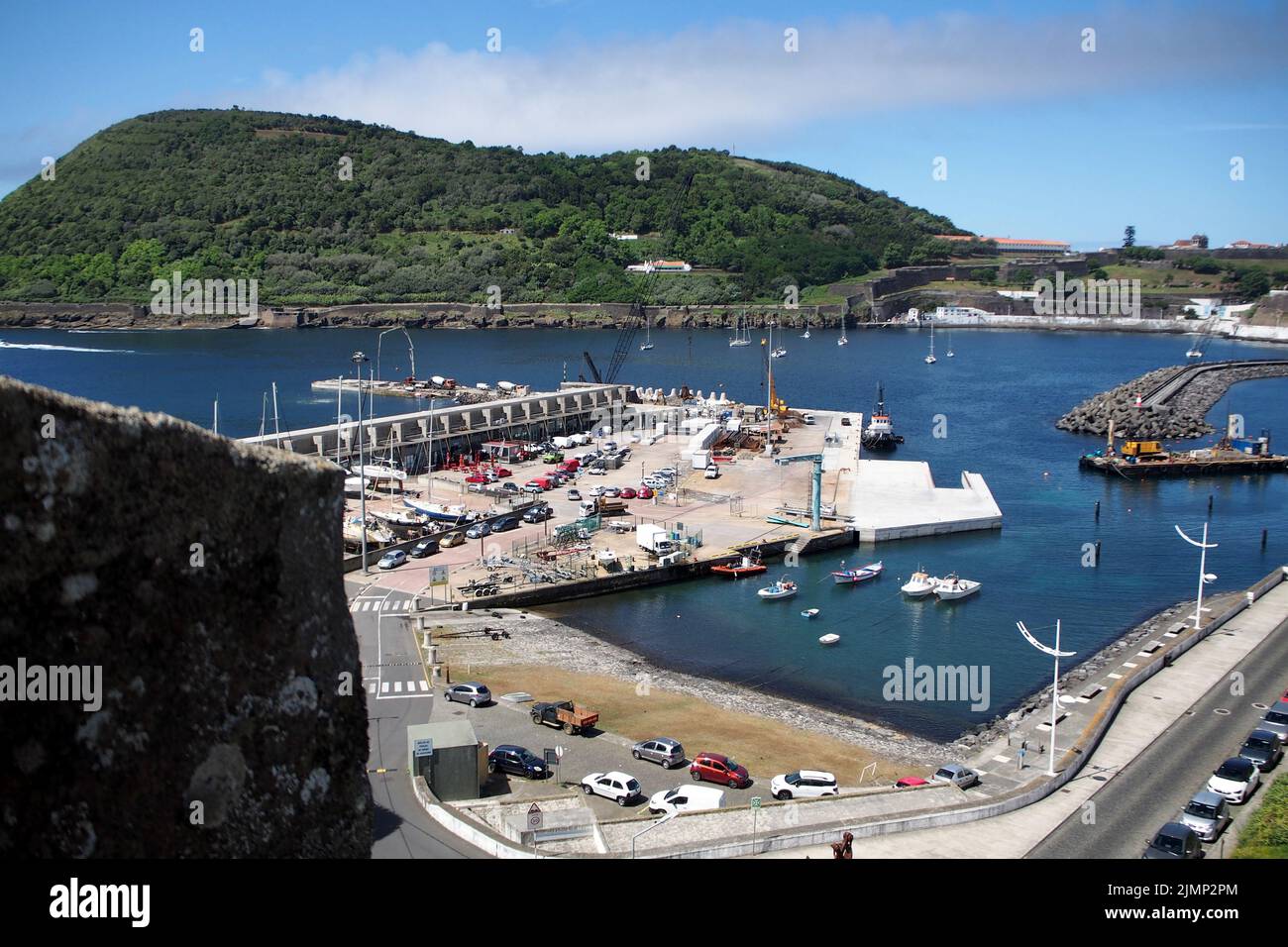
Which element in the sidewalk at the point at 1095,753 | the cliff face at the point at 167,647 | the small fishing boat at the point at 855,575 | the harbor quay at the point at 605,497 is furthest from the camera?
the small fishing boat at the point at 855,575

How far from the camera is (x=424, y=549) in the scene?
2517 centimetres

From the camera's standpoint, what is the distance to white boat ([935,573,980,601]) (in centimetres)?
2414

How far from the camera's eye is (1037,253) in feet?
454

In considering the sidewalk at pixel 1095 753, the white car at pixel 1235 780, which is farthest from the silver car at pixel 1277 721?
the white car at pixel 1235 780

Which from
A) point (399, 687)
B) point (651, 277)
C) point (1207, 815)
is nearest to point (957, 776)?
point (1207, 815)

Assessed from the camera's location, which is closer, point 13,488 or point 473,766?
point 13,488

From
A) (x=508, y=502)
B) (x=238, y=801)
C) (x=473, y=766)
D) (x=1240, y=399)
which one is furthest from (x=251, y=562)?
(x=1240, y=399)

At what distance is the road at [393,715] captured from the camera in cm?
1038

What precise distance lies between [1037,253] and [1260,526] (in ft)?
377

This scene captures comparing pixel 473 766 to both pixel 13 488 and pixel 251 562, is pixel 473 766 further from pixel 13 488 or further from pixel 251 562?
pixel 13 488

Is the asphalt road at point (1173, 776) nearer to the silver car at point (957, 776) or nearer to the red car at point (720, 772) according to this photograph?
the silver car at point (957, 776)

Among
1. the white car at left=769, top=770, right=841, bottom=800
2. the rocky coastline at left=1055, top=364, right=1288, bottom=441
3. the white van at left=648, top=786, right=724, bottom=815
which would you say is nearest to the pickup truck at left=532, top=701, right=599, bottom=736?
the white van at left=648, top=786, right=724, bottom=815

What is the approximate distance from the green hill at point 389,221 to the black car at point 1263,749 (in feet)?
318

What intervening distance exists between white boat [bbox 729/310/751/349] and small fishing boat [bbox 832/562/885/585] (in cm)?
6171
